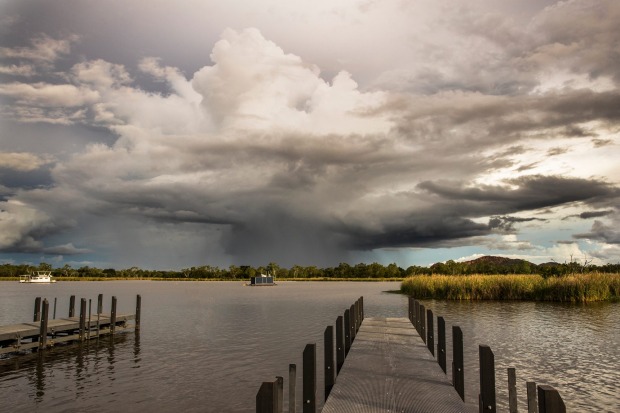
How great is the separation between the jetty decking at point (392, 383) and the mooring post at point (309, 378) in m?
0.46

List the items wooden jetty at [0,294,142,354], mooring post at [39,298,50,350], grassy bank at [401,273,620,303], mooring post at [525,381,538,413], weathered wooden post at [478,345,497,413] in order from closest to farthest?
mooring post at [525,381,538,413] → weathered wooden post at [478,345,497,413] → wooden jetty at [0,294,142,354] → mooring post at [39,298,50,350] → grassy bank at [401,273,620,303]

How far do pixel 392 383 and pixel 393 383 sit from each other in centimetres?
3

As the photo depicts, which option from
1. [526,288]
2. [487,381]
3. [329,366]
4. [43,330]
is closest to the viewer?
[487,381]

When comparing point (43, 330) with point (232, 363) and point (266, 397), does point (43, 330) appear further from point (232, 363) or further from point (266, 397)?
point (266, 397)

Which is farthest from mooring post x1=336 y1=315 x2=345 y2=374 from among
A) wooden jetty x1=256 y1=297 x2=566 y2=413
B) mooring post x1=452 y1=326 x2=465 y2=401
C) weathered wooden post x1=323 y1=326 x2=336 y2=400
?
mooring post x1=452 y1=326 x2=465 y2=401

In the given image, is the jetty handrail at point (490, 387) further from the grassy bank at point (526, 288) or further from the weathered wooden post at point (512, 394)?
the grassy bank at point (526, 288)

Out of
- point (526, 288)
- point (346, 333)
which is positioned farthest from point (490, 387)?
point (526, 288)

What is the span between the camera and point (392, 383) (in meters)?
12.2

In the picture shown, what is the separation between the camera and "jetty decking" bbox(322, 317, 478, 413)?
1042cm

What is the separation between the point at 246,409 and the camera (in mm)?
14289

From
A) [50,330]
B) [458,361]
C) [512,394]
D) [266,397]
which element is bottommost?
[50,330]

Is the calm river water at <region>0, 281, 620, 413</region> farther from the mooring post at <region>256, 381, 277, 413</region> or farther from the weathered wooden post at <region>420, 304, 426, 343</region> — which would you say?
the mooring post at <region>256, 381, 277, 413</region>

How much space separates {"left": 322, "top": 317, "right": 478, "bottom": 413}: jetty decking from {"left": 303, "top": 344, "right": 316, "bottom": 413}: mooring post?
1.52 ft

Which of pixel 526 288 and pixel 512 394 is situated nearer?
pixel 512 394
